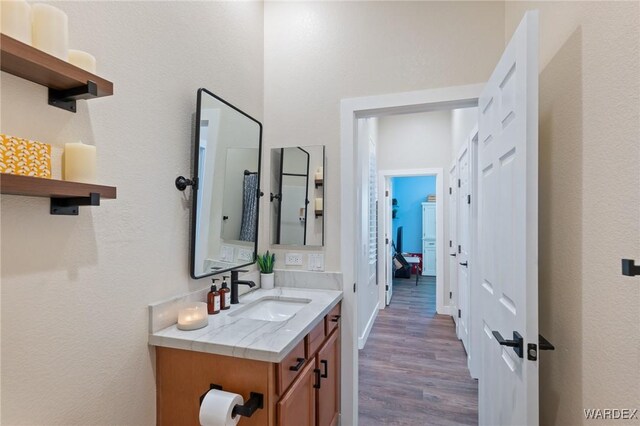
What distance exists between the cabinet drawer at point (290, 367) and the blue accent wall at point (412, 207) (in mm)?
7050

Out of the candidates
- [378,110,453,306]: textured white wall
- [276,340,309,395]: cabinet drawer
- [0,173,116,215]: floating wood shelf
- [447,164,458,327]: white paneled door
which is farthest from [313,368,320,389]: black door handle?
[378,110,453,306]: textured white wall

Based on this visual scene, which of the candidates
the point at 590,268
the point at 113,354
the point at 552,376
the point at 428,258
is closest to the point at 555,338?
the point at 552,376

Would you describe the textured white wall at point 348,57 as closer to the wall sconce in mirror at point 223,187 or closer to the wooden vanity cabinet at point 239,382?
the wall sconce in mirror at point 223,187

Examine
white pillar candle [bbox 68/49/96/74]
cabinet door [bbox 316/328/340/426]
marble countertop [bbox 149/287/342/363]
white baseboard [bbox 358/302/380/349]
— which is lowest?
white baseboard [bbox 358/302/380/349]

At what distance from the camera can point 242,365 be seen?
1208 millimetres

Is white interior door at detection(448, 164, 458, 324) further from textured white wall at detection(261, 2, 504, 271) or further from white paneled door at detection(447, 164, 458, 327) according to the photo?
textured white wall at detection(261, 2, 504, 271)

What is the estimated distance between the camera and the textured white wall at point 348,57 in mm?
1938

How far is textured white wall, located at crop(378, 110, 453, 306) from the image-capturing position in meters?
4.86

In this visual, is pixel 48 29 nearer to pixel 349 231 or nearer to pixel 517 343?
pixel 349 231

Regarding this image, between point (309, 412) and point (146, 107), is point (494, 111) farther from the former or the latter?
point (309, 412)

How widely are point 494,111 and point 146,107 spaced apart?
1581mm

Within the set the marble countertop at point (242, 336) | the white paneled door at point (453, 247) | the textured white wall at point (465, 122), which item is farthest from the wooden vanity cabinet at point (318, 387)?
the white paneled door at point (453, 247)

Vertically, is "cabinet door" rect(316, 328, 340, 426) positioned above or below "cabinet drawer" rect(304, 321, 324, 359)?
below

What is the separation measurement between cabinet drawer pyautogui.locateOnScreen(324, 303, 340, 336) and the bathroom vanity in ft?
0.61
